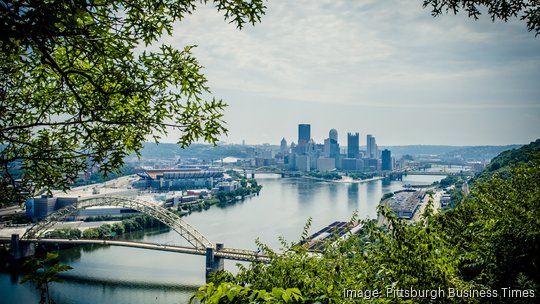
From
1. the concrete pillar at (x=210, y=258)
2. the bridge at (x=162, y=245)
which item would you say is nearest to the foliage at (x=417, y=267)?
the bridge at (x=162, y=245)

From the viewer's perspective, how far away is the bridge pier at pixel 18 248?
66.6 ft

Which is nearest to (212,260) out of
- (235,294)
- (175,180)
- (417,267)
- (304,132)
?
(417,267)

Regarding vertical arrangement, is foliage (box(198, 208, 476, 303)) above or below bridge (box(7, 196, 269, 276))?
above

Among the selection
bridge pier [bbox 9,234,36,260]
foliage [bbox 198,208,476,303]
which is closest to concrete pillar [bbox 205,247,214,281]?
bridge pier [bbox 9,234,36,260]

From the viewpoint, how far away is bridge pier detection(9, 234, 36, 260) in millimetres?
20312

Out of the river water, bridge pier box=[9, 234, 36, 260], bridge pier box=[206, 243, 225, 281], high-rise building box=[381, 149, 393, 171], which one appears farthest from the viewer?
high-rise building box=[381, 149, 393, 171]

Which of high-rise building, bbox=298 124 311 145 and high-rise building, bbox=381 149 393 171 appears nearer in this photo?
high-rise building, bbox=381 149 393 171

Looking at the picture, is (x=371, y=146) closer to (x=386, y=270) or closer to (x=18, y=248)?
(x=18, y=248)

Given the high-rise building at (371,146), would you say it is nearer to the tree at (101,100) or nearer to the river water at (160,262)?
the river water at (160,262)

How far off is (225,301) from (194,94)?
4.70 feet

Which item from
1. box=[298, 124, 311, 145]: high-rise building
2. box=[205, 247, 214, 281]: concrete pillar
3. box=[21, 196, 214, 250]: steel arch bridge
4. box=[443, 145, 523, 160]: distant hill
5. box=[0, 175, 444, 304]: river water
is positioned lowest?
box=[0, 175, 444, 304]: river water

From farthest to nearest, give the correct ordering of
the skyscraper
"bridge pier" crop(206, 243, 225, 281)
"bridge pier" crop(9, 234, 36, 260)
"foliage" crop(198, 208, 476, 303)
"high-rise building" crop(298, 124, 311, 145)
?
1. "high-rise building" crop(298, 124, 311, 145)
2. the skyscraper
3. "bridge pier" crop(9, 234, 36, 260)
4. "bridge pier" crop(206, 243, 225, 281)
5. "foliage" crop(198, 208, 476, 303)

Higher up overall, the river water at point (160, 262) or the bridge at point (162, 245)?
the bridge at point (162, 245)

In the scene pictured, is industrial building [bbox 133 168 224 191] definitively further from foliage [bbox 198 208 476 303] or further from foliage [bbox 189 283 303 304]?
foliage [bbox 189 283 303 304]
